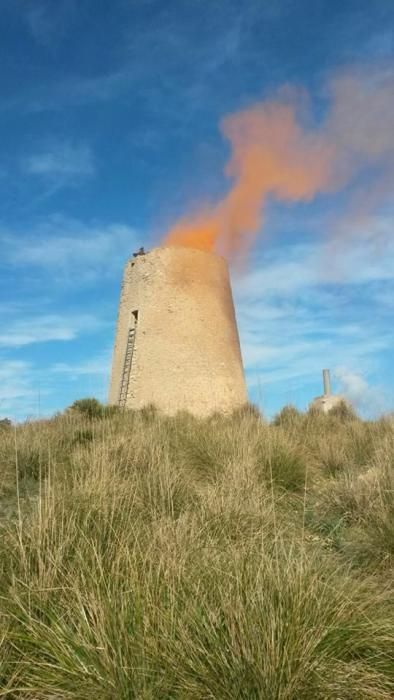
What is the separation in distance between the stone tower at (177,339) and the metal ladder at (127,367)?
3 cm

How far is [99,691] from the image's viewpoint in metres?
1.91

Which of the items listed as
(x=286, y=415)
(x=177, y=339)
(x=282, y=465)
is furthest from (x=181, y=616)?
(x=177, y=339)

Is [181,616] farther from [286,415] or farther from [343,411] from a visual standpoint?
[343,411]

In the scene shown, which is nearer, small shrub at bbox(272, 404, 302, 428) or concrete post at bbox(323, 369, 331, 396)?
small shrub at bbox(272, 404, 302, 428)

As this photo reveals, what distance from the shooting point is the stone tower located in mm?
15844

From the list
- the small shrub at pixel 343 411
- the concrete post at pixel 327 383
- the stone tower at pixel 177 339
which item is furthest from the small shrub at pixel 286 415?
the concrete post at pixel 327 383

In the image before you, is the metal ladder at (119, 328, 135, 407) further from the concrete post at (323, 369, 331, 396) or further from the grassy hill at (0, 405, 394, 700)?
the grassy hill at (0, 405, 394, 700)

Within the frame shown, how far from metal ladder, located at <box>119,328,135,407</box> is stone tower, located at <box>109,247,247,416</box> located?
0.09 ft

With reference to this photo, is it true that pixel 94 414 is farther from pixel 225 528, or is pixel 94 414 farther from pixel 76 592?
pixel 76 592

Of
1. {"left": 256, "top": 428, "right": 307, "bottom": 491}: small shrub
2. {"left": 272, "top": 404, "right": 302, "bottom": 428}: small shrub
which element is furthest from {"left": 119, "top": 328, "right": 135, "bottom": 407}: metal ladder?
{"left": 256, "top": 428, "right": 307, "bottom": 491}: small shrub

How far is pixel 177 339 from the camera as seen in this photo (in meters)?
15.9

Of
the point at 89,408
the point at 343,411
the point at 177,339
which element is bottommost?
the point at 343,411

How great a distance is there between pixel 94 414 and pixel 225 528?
10.2 metres

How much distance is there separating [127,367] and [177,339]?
183cm
